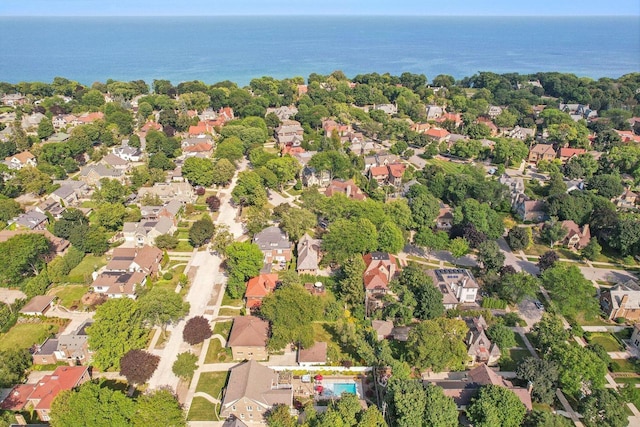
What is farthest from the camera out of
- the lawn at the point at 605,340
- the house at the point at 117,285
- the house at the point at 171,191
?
the house at the point at 171,191

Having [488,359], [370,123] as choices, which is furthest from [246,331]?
[370,123]

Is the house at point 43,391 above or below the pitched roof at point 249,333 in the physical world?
below

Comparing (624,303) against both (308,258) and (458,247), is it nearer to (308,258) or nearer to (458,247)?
(458,247)

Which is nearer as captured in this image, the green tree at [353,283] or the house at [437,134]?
the green tree at [353,283]

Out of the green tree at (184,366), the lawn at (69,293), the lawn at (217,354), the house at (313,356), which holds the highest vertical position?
the green tree at (184,366)

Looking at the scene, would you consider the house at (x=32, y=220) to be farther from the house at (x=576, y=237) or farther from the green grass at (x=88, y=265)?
the house at (x=576, y=237)

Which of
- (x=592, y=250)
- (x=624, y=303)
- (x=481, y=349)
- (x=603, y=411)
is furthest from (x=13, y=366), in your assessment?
(x=592, y=250)

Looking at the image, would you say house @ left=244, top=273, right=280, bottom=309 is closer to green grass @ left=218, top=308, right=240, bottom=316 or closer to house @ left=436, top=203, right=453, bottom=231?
green grass @ left=218, top=308, right=240, bottom=316

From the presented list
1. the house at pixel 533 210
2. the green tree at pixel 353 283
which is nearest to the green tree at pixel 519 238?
the house at pixel 533 210
